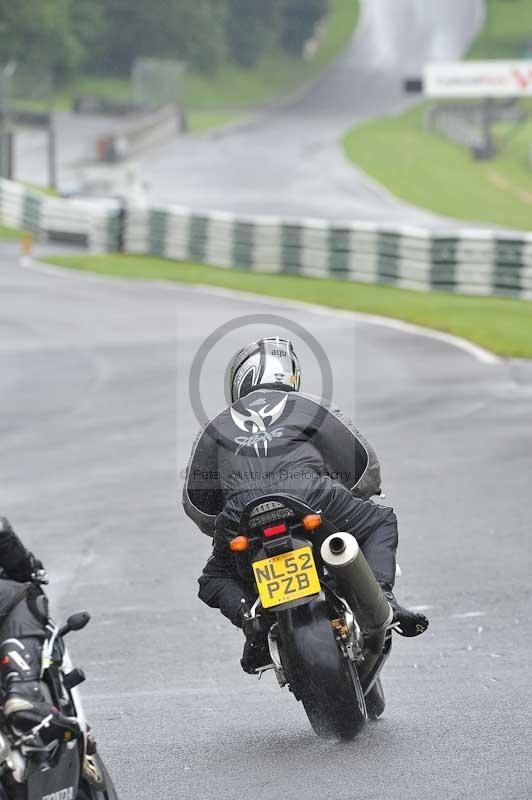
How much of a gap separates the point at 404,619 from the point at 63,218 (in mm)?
33566

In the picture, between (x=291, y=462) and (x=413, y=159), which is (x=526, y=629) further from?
(x=413, y=159)

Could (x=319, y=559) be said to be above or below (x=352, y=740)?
above

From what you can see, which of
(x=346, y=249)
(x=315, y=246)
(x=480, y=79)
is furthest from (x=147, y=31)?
(x=346, y=249)

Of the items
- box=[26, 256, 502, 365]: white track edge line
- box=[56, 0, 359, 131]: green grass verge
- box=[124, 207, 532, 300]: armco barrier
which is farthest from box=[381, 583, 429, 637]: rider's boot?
box=[56, 0, 359, 131]: green grass verge

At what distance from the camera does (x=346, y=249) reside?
3017cm

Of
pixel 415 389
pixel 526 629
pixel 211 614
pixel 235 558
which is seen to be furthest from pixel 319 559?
pixel 415 389

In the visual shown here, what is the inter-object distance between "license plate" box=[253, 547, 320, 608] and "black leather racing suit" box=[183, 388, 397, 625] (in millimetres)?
354

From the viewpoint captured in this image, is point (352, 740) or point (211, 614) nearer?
point (352, 740)

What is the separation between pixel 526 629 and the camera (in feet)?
25.9

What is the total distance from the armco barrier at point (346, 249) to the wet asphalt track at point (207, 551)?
17.2ft

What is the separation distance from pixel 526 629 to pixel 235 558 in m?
2.27

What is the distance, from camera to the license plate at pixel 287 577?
575 cm

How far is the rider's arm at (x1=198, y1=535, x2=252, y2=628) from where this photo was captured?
6199 mm

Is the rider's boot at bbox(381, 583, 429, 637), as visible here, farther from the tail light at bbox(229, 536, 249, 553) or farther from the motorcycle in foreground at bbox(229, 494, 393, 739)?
the tail light at bbox(229, 536, 249, 553)
